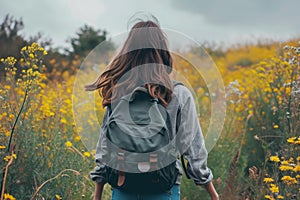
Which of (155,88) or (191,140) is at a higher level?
(155,88)

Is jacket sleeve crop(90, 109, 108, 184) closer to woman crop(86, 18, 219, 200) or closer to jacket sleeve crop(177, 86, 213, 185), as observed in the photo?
woman crop(86, 18, 219, 200)

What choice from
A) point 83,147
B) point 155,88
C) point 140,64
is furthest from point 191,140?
point 83,147

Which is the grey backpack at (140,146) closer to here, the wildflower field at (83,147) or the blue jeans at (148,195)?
the blue jeans at (148,195)

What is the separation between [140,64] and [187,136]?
0.43 m

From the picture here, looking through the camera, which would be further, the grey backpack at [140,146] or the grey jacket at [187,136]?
the grey jacket at [187,136]

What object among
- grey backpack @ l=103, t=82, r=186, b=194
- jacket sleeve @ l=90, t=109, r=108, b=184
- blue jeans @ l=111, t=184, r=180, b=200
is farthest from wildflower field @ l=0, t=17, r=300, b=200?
grey backpack @ l=103, t=82, r=186, b=194

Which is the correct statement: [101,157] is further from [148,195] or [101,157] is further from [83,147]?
[83,147]

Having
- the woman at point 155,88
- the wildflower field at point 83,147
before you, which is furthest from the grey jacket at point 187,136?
the wildflower field at point 83,147

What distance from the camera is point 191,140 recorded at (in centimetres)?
257

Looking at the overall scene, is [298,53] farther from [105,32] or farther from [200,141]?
[105,32]

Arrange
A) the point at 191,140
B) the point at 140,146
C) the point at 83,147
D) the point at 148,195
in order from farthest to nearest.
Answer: the point at 83,147
the point at 191,140
the point at 148,195
the point at 140,146

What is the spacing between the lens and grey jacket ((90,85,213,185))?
99.0 inches

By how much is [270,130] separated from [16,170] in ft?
9.47

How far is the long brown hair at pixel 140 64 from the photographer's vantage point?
8.24ft
